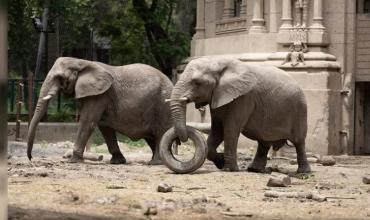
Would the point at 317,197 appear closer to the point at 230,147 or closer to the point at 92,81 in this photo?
the point at 230,147

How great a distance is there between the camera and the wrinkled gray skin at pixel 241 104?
12148 millimetres

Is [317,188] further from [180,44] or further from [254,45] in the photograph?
[180,44]

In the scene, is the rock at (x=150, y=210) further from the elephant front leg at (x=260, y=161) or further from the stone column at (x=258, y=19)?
the stone column at (x=258, y=19)

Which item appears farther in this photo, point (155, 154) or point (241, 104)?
point (155, 154)

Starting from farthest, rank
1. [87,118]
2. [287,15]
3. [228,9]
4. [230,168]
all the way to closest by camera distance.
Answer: [228,9] < [287,15] < [87,118] < [230,168]

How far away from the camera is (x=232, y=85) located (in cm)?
1227

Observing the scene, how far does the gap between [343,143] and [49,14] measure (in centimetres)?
1380

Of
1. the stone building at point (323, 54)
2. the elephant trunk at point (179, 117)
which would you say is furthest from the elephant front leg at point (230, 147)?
the stone building at point (323, 54)

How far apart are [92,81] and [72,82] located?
13.7 inches

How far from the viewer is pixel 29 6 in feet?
89.1

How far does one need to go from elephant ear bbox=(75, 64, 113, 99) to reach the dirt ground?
1.27 meters

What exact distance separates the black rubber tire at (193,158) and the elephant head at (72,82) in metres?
2.17

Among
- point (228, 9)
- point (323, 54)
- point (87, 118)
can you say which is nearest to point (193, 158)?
point (87, 118)

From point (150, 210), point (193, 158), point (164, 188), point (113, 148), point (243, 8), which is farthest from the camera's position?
point (243, 8)
